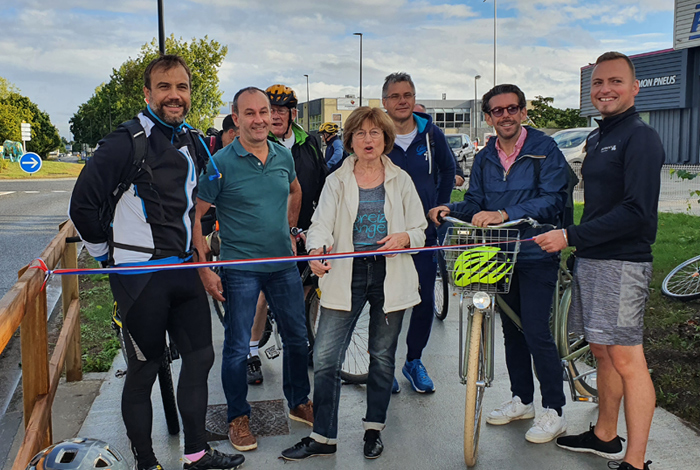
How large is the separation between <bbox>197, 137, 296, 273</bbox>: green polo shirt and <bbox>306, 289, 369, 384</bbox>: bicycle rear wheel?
1.09m

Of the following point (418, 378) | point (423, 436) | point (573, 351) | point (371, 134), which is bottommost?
point (423, 436)

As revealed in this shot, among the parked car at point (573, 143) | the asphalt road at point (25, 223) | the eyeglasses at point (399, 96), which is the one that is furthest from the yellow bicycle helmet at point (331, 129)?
the parked car at point (573, 143)

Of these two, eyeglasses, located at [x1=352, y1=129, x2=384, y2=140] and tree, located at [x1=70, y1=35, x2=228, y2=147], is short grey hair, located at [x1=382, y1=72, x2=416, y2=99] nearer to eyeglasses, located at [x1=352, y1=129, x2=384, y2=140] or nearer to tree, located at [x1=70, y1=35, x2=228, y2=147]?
eyeglasses, located at [x1=352, y1=129, x2=384, y2=140]

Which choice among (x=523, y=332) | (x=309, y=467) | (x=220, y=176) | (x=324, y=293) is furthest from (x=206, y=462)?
(x=523, y=332)

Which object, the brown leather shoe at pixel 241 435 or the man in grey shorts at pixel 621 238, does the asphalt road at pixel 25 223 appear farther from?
the man in grey shorts at pixel 621 238

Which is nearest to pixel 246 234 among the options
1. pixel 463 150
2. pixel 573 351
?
pixel 573 351

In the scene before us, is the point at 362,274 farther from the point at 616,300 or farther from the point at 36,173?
the point at 36,173

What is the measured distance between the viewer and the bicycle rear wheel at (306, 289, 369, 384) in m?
4.70

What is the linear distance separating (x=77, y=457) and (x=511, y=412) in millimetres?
2648

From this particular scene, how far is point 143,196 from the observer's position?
2947 millimetres

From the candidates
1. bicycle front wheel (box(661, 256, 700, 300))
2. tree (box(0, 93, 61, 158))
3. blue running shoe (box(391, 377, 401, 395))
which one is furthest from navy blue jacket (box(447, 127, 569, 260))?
tree (box(0, 93, 61, 158))

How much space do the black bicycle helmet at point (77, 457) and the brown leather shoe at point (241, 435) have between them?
3.86 feet

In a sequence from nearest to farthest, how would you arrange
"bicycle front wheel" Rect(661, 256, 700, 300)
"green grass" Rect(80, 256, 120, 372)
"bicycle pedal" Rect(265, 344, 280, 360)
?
"bicycle pedal" Rect(265, 344, 280, 360)
"green grass" Rect(80, 256, 120, 372)
"bicycle front wheel" Rect(661, 256, 700, 300)

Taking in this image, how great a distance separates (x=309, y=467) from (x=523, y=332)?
151 centimetres
